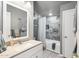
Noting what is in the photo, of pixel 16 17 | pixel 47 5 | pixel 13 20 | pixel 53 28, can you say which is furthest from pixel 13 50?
pixel 53 28

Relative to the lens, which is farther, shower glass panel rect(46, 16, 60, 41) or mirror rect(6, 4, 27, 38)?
shower glass panel rect(46, 16, 60, 41)

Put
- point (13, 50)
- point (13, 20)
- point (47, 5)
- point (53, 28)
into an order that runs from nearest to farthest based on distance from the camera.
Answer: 1. point (13, 50)
2. point (13, 20)
3. point (47, 5)
4. point (53, 28)

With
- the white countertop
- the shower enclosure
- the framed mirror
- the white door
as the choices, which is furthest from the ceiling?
the white countertop

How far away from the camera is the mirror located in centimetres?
196

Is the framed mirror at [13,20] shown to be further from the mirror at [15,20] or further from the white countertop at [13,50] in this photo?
the white countertop at [13,50]

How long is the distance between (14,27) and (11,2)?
0.59 meters

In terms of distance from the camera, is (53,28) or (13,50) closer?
(13,50)

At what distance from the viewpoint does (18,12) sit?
2332mm

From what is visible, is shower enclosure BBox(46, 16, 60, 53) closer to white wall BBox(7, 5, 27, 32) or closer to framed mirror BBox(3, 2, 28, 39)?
framed mirror BBox(3, 2, 28, 39)

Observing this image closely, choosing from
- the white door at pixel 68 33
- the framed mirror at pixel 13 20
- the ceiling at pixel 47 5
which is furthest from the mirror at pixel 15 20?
the white door at pixel 68 33

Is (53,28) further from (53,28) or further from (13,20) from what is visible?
(13,20)

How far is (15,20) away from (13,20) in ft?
0.27

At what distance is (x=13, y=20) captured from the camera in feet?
6.82

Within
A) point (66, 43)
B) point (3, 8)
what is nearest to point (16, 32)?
point (3, 8)
